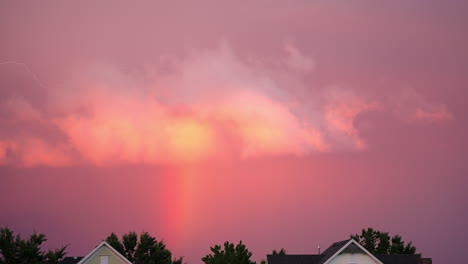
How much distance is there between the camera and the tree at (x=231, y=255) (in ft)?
349

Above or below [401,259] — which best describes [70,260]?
above

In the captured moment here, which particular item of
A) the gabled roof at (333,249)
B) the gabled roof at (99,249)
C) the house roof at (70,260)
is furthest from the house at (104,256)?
the gabled roof at (333,249)

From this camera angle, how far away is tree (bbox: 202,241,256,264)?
349ft

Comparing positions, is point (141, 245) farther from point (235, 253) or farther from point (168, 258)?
point (235, 253)

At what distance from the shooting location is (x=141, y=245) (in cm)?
13362

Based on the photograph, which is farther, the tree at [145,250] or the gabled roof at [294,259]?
the tree at [145,250]

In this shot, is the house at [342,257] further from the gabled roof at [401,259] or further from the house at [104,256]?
the house at [104,256]

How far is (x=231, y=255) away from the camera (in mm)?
106750

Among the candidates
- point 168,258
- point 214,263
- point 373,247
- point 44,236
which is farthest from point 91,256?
point 373,247

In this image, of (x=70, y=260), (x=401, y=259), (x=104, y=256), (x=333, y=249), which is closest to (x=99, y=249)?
(x=104, y=256)

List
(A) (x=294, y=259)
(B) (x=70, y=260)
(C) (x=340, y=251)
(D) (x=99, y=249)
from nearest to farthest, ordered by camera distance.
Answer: (C) (x=340, y=251) → (D) (x=99, y=249) → (A) (x=294, y=259) → (B) (x=70, y=260)

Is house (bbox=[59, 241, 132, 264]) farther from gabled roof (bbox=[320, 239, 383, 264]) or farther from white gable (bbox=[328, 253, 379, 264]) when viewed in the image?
white gable (bbox=[328, 253, 379, 264])

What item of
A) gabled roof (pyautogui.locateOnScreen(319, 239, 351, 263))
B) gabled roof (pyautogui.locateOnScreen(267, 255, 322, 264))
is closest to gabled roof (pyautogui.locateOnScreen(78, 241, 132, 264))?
gabled roof (pyautogui.locateOnScreen(267, 255, 322, 264))

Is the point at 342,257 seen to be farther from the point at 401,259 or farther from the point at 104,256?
the point at 104,256
